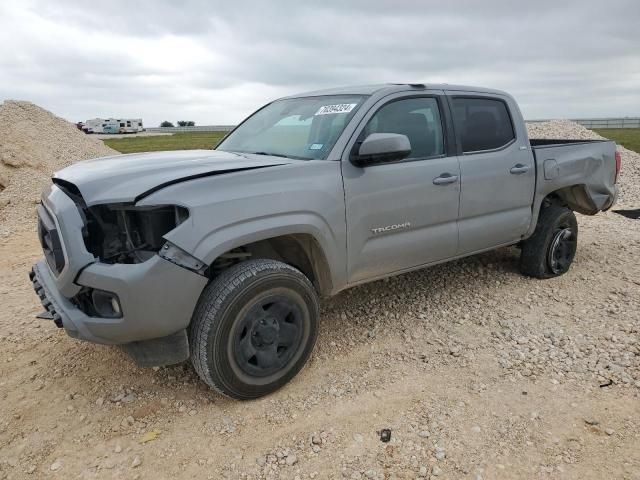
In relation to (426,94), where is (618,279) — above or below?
below

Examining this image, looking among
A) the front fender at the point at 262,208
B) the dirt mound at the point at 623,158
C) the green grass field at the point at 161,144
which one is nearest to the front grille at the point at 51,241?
the front fender at the point at 262,208

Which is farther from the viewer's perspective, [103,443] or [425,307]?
[425,307]

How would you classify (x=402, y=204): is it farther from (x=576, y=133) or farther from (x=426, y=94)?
(x=576, y=133)

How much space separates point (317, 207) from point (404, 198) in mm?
800

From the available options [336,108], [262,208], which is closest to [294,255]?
[262,208]

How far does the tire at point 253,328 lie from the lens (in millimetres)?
2920

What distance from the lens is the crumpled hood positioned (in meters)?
2.76

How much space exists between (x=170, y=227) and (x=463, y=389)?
2.10 meters

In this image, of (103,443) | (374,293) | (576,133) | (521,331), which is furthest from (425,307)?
(576,133)

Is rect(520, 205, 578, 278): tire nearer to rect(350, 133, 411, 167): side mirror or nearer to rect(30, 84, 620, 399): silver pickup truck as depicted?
rect(30, 84, 620, 399): silver pickup truck

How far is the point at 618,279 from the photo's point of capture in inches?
204

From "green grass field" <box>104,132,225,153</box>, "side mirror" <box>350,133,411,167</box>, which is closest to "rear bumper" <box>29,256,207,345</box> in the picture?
"side mirror" <box>350,133,411,167</box>

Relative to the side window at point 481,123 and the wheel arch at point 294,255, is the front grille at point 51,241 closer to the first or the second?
the wheel arch at point 294,255

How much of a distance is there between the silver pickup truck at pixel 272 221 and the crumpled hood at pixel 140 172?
1 centimetres
